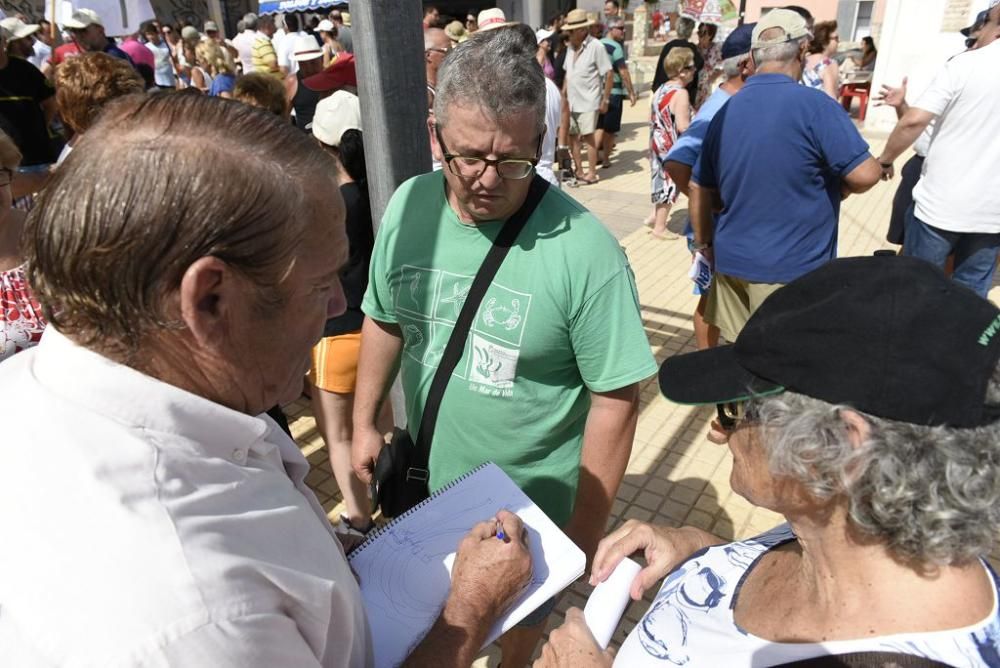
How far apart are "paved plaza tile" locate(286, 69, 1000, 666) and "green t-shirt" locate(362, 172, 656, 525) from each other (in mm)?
990

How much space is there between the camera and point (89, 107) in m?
3.19

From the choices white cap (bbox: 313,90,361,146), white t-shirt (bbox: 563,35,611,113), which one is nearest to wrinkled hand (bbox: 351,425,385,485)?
white cap (bbox: 313,90,361,146)

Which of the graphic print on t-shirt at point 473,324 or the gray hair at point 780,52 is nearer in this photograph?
the graphic print on t-shirt at point 473,324

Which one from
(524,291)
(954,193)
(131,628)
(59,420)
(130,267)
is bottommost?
(954,193)

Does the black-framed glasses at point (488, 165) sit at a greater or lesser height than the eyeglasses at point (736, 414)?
greater

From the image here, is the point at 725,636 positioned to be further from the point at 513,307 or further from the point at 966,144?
the point at 966,144

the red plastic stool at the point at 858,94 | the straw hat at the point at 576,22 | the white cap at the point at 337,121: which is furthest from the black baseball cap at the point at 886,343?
the red plastic stool at the point at 858,94

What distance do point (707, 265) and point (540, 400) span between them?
2.29 m

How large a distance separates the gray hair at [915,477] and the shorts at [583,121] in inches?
290

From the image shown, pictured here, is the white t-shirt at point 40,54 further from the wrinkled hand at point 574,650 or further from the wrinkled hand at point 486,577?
the wrinkled hand at point 574,650

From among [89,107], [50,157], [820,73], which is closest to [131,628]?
[89,107]

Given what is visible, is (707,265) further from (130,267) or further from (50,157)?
(50,157)

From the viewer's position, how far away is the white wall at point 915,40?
8.43m

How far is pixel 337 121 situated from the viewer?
8.85 feet
